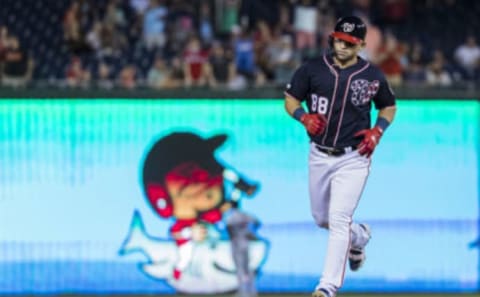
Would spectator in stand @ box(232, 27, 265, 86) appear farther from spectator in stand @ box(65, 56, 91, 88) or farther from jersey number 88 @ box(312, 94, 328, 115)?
jersey number 88 @ box(312, 94, 328, 115)

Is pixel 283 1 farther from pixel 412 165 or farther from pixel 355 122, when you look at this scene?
pixel 355 122

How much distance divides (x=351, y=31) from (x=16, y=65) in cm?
673

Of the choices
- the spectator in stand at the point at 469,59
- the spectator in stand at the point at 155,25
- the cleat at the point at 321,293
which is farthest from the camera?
the spectator in stand at the point at 469,59

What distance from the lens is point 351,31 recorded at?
8391 mm

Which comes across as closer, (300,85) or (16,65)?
(300,85)

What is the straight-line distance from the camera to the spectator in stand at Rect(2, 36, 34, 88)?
14.2 metres

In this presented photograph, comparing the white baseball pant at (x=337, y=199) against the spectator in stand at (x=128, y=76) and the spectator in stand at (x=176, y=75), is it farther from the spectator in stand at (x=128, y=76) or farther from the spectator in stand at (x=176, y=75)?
the spectator in stand at (x=176, y=75)

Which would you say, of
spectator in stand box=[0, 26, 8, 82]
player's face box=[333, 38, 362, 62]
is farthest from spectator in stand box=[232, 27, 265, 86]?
player's face box=[333, 38, 362, 62]

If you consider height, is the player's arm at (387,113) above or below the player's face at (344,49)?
below

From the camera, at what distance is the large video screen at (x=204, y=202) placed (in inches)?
508

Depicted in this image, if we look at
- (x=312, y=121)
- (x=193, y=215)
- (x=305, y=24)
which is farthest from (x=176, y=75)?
(x=312, y=121)

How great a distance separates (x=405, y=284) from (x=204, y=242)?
212cm

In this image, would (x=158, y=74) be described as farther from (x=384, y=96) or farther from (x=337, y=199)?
(x=337, y=199)

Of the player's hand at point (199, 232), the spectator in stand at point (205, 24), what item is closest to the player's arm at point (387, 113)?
the player's hand at point (199, 232)
